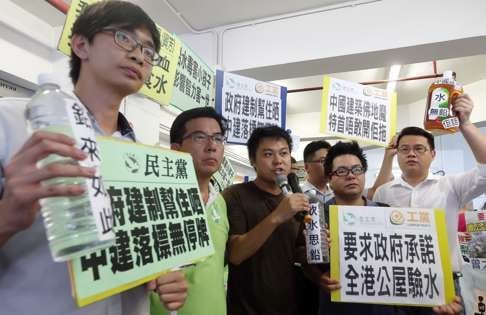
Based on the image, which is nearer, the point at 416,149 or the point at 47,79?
the point at 47,79

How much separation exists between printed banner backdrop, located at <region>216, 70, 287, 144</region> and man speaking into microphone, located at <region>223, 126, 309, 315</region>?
1.76 feet

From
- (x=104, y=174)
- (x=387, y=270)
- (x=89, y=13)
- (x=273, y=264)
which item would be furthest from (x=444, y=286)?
(x=89, y=13)

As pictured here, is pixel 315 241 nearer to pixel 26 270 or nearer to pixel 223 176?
pixel 26 270

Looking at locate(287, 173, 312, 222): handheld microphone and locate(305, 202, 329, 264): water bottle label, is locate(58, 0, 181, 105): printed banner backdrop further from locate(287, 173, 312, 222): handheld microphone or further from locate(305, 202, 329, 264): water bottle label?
locate(305, 202, 329, 264): water bottle label

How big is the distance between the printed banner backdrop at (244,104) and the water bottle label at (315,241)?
874mm

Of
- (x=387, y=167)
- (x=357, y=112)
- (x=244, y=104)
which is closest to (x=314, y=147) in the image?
(x=357, y=112)

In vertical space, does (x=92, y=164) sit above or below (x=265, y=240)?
above

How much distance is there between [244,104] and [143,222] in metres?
1.47

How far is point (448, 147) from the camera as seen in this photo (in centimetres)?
546

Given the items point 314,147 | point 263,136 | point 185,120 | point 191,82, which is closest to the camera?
point 185,120

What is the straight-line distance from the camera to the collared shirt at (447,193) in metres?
1.62

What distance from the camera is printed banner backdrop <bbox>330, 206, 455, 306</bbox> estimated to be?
120cm

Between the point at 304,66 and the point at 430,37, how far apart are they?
0.92m

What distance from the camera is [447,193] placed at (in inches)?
67.9
